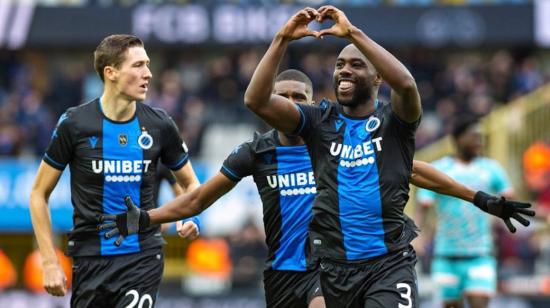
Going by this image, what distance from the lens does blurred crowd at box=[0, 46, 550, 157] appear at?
20.3 meters

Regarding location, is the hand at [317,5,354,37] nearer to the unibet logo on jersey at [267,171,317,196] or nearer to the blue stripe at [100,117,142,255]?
the unibet logo on jersey at [267,171,317,196]

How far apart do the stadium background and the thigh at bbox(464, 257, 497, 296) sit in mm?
5905

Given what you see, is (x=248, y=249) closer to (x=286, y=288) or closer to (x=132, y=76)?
(x=286, y=288)

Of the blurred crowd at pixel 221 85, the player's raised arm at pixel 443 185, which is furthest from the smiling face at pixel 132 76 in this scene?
the blurred crowd at pixel 221 85

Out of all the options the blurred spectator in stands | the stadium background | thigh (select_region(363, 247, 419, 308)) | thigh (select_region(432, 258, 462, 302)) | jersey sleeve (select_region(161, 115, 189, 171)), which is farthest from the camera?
the stadium background

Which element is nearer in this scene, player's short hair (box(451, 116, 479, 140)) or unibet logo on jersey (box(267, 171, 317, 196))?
unibet logo on jersey (box(267, 171, 317, 196))

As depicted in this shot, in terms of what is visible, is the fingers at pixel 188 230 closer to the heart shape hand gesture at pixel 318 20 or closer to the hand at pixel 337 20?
the heart shape hand gesture at pixel 318 20

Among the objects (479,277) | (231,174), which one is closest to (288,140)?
(231,174)

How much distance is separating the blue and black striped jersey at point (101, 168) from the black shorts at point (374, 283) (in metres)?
1.63

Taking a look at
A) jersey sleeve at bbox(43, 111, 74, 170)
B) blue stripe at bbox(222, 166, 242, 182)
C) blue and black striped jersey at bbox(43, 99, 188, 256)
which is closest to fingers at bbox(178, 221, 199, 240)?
blue and black striped jersey at bbox(43, 99, 188, 256)

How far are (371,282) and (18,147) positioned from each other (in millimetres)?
13960

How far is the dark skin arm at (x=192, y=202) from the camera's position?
24.4 feet

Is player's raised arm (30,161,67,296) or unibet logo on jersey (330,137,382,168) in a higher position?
unibet logo on jersey (330,137,382,168)

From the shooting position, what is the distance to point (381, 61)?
258 inches
